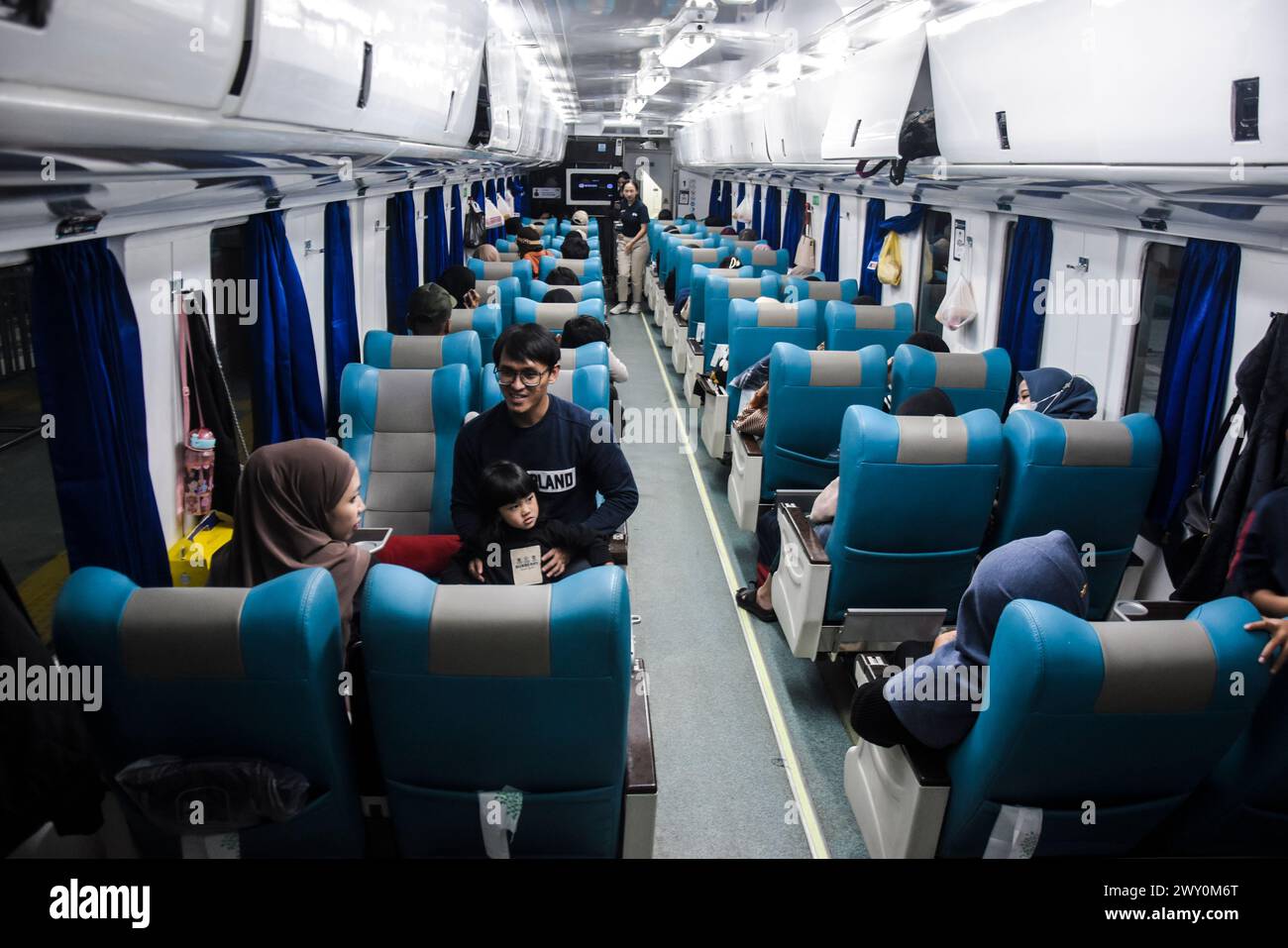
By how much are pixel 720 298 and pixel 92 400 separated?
20.7 ft

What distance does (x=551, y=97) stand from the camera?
42.1ft

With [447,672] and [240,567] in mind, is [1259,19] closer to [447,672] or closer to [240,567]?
[447,672]

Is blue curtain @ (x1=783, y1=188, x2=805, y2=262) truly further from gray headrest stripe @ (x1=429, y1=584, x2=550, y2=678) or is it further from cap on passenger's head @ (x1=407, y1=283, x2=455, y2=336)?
gray headrest stripe @ (x1=429, y1=584, x2=550, y2=678)

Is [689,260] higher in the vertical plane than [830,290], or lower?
higher

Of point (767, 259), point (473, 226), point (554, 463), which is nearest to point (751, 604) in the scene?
point (554, 463)

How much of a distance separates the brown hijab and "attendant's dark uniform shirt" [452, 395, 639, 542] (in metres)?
0.64

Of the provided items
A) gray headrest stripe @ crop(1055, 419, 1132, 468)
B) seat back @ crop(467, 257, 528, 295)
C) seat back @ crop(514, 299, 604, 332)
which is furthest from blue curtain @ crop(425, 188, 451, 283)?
gray headrest stripe @ crop(1055, 419, 1132, 468)

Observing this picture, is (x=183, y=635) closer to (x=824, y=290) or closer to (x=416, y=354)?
(x=416, y=354)

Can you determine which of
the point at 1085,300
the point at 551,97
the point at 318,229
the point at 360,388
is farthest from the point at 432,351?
the point at 551,97

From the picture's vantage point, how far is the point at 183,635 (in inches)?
80.3

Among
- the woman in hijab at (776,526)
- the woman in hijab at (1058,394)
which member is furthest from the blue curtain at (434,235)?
the woman in hijab at (1058,394)

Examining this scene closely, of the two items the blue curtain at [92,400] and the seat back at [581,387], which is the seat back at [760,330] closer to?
the seat back at [581,387]

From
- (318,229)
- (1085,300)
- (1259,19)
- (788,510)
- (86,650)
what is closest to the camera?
(86,650)

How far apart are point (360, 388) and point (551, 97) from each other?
9673mm
